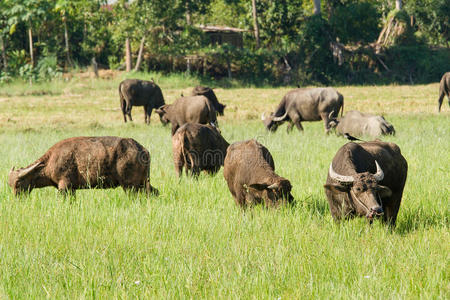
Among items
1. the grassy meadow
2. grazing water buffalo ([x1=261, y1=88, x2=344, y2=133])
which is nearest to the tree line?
grazing water buffalo ([x1=261, y1=88, x2=344, y2=133])

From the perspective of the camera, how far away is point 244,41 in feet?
146

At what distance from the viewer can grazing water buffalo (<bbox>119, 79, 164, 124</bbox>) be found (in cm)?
2091

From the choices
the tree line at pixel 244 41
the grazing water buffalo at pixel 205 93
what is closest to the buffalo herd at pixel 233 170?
the grazing water buffalo at pixel 205 93

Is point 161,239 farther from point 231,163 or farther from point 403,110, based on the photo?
point 403,110

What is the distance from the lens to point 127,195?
731 centimetres

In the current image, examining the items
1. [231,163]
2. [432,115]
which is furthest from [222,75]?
[231,163]

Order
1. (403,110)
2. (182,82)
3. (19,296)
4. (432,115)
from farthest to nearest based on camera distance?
(182,82) → (403,110) → (432,115) → (19,296)

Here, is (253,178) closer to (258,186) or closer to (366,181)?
(258,186)

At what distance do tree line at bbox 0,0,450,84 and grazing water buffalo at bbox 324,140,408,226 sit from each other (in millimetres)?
29105

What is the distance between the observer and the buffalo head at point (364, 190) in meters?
5.26

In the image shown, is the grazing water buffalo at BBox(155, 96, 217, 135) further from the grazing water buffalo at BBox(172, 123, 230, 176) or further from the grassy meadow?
the grazing water buffalo at BBox(172, 123, 230, 176)

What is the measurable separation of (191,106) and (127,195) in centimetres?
760

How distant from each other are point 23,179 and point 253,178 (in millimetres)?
2930

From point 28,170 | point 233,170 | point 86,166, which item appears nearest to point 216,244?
point 233,170
